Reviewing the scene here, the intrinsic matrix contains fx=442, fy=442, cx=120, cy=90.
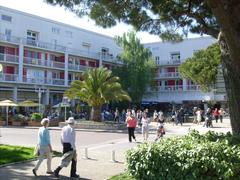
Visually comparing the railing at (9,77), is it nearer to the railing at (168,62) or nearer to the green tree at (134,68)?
the green tree at (134,68)

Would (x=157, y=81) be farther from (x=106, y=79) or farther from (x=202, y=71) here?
(x=106, y=79)

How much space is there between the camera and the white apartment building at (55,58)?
188 ft

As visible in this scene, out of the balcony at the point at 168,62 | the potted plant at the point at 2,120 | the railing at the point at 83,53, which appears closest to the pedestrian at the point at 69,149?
the potted plant at the point at 2,120

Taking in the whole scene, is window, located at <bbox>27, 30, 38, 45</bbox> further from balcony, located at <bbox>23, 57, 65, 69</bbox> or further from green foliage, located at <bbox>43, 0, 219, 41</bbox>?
green foliage, located at <bbox>43, 0, 219, 41</bbox>

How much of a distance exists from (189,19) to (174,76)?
6101cm

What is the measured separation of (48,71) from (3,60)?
8743 mm

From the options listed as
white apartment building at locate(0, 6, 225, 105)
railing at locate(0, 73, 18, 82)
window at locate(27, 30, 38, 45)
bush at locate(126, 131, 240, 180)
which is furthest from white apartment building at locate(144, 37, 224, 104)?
bush at locate(126, 131, 240, 180)

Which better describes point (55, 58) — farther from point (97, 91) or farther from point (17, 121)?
point (97, 91)

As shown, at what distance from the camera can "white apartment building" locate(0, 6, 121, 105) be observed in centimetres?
5684

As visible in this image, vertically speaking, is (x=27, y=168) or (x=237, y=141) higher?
(x=237, y=141)

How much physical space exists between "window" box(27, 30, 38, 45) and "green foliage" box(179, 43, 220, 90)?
73.5 feet

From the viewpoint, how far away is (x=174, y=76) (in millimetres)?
74500

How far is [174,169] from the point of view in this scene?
8.24 metres

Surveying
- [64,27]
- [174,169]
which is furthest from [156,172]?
[64,27]
